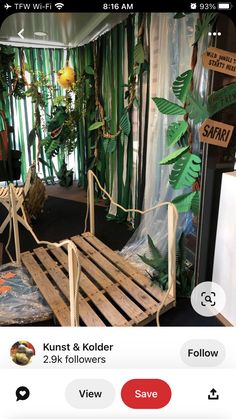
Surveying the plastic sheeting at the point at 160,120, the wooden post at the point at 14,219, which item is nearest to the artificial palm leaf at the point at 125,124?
the plastic sheeting at the point at 160,120

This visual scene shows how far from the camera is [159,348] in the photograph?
16.0 inches

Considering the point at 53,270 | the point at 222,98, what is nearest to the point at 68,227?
the point at 53,270

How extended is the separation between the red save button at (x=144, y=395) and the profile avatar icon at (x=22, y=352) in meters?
0.14

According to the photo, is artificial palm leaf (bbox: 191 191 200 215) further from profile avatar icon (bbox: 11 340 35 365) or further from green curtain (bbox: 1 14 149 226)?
profile avatar icon (bbox: 11 340 35 365)

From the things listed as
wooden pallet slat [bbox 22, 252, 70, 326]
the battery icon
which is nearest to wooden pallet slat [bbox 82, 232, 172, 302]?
wooden pallet slat [bbox 22, 252, 70, 326]

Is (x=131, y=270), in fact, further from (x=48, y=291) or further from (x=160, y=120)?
(x=160, y=120)

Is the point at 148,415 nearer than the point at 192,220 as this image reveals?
Yes

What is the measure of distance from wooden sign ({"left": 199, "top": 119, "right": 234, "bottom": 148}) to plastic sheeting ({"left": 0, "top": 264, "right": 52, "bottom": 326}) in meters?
0.87

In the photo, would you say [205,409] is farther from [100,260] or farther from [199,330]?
[100,260]

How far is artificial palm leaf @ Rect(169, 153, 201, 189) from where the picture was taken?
1.08m

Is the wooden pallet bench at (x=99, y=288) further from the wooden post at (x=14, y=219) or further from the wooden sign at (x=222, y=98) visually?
the wooden sign at (x=222, y=98)

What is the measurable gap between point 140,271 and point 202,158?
61cm

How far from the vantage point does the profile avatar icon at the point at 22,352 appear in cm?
40

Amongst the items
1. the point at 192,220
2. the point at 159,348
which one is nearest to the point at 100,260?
the point at 192,220
